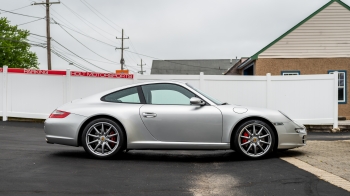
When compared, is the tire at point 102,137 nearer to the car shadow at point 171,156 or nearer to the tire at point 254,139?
the car shadow at point 171,156

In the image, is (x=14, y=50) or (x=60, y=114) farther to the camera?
(x=14, y=50)

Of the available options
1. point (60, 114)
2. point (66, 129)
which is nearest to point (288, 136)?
point (66, 129)

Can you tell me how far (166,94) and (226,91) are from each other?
9153mm

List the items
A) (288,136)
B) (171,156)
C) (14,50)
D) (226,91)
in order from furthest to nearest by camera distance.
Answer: (14,50) → (226,91) → (171,156) → (288,136)

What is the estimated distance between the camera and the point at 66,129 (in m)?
7.55

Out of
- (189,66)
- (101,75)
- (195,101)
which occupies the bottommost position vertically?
(195,101)

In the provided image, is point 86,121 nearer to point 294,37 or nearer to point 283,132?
point 283,132

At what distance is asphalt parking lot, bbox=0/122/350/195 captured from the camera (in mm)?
5176

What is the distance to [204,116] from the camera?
24.4 feet

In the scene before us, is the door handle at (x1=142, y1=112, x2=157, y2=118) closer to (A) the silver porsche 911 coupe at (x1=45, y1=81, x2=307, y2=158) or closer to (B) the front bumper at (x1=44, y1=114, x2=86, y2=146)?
(A) the silver porsche 911 coupe at (x1=45, y1=81, x2=307, y2=158)

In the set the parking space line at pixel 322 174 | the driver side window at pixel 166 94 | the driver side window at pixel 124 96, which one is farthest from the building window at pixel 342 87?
the driver side window at pixel 124 96

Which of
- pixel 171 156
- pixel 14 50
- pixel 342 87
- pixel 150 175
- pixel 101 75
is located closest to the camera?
pixel 150 175

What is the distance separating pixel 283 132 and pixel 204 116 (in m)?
1.30

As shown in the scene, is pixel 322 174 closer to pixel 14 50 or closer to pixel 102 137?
pixel 102 137
